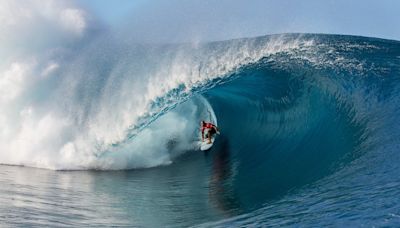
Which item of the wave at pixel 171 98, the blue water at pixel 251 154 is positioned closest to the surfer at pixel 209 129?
the blue water at pixel 251 154

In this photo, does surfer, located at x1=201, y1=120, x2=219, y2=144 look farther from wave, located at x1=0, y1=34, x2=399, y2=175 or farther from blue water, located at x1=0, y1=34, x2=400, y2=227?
wave, located at x1=0, y1=34, x2=399, y2=175

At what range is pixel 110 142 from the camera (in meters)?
10.7

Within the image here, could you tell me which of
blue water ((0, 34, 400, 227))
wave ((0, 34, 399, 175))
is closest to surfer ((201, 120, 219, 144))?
blue water ((0, 34, 400, 227))

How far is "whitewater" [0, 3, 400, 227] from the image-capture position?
5.39 metres

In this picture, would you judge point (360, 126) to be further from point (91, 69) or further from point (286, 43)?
point (91, 69)

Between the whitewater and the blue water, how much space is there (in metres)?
0.03

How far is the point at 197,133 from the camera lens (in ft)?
41.9

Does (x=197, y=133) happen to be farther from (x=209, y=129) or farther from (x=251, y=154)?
(x=251, y=154)

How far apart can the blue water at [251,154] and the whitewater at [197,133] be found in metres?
0.03

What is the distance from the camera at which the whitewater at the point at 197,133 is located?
5.39 meters

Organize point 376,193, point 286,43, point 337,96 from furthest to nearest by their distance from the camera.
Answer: point 286,43
point 337,96
point 376,193

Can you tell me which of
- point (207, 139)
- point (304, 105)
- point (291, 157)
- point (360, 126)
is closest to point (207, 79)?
point (207, 139)

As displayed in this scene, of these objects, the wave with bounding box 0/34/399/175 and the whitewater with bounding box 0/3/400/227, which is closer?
the whitewater with bounding box 0/3/400/227

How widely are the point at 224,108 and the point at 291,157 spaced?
639 cm
